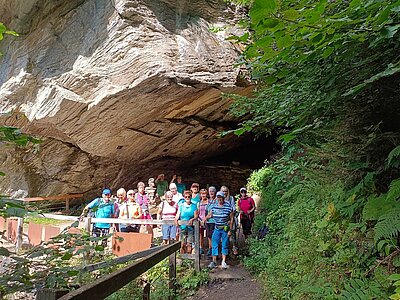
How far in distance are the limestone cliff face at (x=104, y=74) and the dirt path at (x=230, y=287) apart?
561cm

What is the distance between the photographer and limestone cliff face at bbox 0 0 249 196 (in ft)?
32.9

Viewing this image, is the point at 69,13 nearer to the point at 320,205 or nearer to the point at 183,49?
the point at 183,49

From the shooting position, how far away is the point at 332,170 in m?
3.61

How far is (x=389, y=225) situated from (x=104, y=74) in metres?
9.36

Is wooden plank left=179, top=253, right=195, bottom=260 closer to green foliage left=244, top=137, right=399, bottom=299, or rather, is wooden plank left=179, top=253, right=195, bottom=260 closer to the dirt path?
the dirt path

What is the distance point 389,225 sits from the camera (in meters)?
2.13

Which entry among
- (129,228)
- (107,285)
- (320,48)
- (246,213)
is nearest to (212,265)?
(246,213)

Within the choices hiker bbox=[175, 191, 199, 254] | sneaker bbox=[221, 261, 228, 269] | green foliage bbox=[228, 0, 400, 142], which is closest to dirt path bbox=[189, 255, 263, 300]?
sneaker bbox=[221, 261, 228, 269]

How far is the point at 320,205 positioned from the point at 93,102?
797cm

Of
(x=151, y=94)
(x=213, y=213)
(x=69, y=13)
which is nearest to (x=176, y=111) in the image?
(x=151, y=94)

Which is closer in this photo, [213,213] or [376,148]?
[376,148]

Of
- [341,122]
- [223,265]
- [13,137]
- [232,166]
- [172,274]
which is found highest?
[232,166]

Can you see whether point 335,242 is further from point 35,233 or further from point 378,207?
point 35,233

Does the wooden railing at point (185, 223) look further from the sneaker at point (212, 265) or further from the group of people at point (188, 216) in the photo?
the sneaker at point (212, 265)
